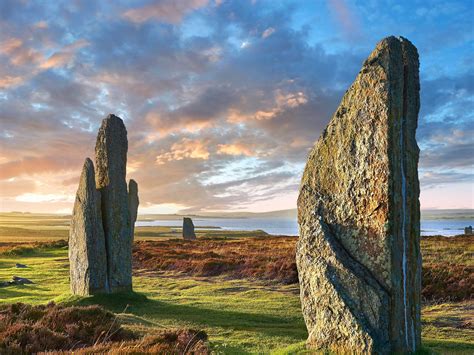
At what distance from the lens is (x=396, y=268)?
8.88m

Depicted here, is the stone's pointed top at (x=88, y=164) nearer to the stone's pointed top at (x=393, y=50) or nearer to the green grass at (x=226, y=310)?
the green grass at (x=226, y=310)

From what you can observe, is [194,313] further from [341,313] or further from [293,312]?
[341,313]

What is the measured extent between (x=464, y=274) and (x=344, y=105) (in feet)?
46.8

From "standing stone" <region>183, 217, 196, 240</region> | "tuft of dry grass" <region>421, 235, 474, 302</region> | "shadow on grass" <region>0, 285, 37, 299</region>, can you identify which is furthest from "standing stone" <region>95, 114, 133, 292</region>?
"standing stone" <region>183, 217, 196, 240</region>

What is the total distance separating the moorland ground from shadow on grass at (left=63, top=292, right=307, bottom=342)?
0.10 ft

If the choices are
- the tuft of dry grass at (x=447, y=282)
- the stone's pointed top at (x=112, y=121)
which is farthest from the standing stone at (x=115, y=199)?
the tuft of dry grass at (x=447, y=282)

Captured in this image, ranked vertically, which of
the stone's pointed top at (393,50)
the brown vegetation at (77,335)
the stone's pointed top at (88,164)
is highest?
the stone's pointed top at (393,50)

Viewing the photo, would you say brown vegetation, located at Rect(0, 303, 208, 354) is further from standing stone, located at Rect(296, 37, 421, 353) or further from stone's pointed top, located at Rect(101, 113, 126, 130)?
stone's pointed top, located at Rect(101, 113, 126, 130)

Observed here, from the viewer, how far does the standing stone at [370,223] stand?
29.0ft

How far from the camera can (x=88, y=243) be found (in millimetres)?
17922

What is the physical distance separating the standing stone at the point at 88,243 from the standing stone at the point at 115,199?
337 mm

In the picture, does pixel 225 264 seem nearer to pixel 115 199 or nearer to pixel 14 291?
pixel 115 199

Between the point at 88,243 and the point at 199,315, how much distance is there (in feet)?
18.1

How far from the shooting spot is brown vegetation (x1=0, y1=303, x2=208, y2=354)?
27.0 feet
